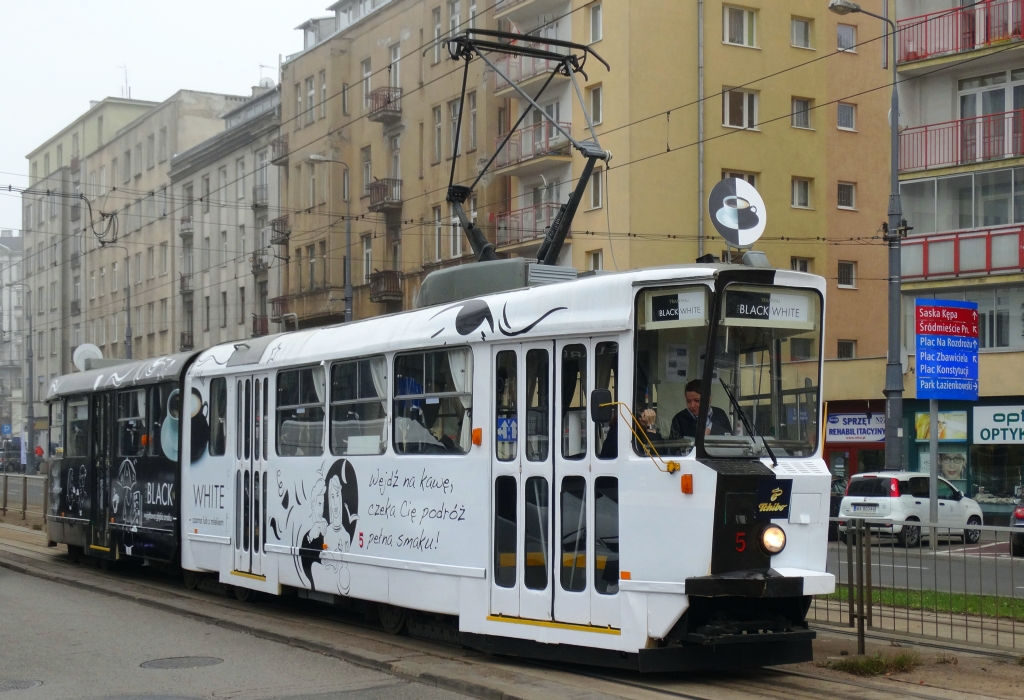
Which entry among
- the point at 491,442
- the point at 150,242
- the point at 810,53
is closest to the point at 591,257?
the point at 810,53

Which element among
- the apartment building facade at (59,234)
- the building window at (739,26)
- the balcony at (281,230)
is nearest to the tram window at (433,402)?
the building window at (739,26)

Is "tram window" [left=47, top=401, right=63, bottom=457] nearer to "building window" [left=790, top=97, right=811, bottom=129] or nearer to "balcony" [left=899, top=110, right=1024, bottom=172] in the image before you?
"balcony" [left=899, top=110, right=1024, bottom=172]

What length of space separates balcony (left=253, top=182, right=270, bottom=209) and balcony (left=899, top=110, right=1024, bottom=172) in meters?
28.4

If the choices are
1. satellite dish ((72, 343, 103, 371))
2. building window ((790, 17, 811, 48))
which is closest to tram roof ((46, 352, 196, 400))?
satellite dish ((72, 343, 103, 371))

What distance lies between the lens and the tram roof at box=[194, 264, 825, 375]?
9273 mm

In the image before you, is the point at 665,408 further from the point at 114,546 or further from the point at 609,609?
the point at 114,546

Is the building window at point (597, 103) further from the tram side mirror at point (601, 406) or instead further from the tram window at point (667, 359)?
the tram side mirror at point (601, 406)

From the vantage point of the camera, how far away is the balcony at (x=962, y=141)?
1174 inches

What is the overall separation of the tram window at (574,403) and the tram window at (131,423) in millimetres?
8920

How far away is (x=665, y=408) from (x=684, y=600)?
1326mm

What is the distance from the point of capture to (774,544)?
29.6 ft

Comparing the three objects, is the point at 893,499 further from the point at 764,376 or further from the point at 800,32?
the point at 800,32

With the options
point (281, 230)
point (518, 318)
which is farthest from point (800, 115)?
point (518, 318)

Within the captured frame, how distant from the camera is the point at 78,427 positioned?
63.1 feet
